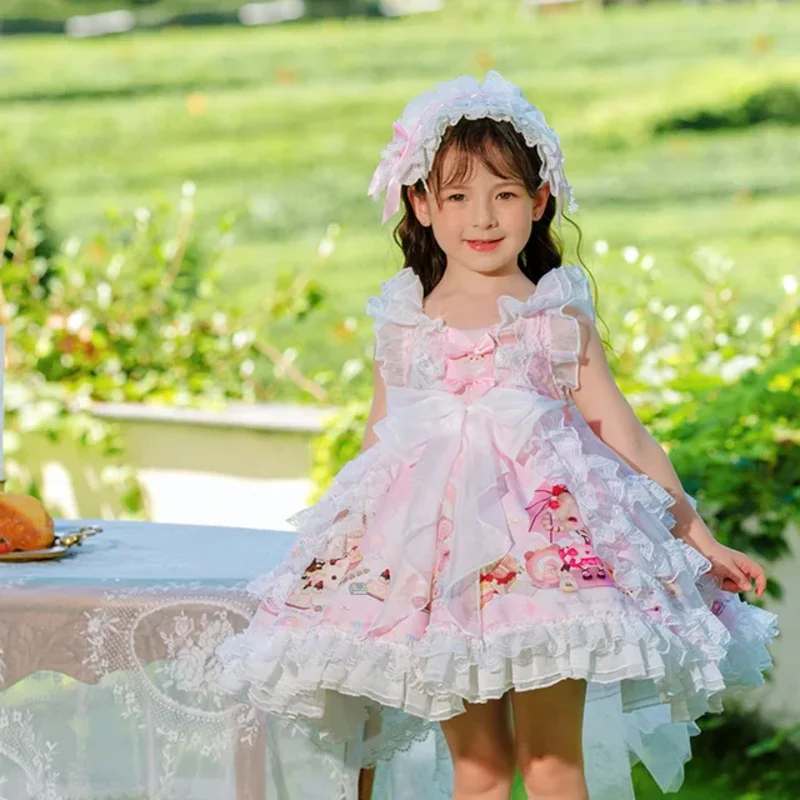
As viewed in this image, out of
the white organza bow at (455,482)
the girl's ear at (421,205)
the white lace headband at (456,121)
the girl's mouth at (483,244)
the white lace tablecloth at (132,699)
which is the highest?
the white lace headband at (456,121)

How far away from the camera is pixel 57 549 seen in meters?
2.68

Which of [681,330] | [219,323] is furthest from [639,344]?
[219,323]

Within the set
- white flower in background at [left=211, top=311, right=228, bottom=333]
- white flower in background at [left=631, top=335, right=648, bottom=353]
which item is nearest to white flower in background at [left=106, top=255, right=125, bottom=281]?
white flower in background at [left=211, top=311, right=228, bottom=333]

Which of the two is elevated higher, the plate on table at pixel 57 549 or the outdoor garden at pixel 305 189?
the outdoor garden at pixel 305 189

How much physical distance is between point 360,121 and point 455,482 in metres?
5.55

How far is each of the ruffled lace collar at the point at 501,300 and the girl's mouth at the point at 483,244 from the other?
0.07 meters

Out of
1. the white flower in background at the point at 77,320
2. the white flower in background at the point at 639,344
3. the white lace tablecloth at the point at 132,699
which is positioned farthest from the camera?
the white flower in background at the point at 77,320

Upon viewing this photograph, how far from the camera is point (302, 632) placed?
225 cm

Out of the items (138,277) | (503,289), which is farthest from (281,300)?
(503,289)

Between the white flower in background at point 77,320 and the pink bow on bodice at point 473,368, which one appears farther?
the white flower in background at point 77,320

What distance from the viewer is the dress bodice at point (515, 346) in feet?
7.76

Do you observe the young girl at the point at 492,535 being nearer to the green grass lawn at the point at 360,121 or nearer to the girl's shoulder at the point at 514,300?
the girl's shoulder at the point at 514,300

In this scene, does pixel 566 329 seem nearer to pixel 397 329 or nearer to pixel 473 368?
pixel 473 368

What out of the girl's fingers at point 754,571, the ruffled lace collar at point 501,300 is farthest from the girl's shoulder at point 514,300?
the girl's fingers at point 754,571
